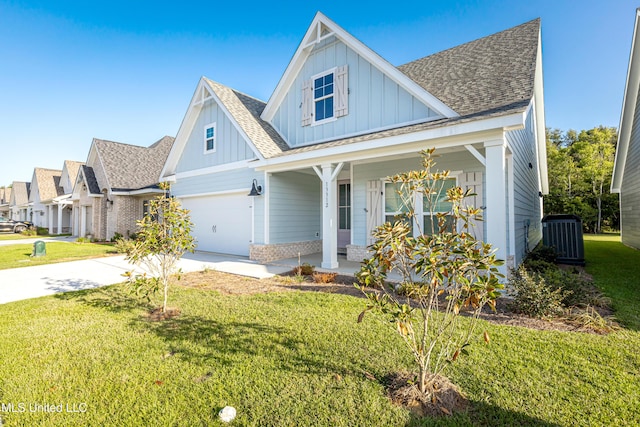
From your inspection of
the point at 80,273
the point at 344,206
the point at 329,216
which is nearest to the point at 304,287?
the point at 329,216

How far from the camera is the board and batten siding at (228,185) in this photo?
10.0 meters

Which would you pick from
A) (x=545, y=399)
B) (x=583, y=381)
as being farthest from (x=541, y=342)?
(x=545, y=399)

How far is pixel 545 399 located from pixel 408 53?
44.3 ft

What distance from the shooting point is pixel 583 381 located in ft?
8.93

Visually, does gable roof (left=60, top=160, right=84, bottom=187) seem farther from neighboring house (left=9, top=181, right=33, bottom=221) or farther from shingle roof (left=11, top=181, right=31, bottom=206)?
shingle roof (left=11, top=181, right=31, bottom=206)

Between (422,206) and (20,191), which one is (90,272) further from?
(20,191)

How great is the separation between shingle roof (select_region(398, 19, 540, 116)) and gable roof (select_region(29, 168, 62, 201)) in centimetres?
3270

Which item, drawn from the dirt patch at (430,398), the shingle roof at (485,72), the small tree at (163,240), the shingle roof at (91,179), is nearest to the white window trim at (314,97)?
the shingle roof at (485,72)

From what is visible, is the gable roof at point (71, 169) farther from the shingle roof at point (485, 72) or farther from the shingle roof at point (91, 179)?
the shingle roof at point (485, 72)

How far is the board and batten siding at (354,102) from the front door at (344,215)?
222 centimetres

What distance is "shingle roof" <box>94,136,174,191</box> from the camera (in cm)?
1730

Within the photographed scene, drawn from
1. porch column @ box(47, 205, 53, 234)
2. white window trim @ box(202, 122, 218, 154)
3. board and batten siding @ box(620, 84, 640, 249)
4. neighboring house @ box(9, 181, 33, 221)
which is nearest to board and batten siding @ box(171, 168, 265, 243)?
white window trim @ box(202, 122, 218, 154)

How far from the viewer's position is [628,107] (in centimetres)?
1175

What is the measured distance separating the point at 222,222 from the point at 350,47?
7.63 meters
